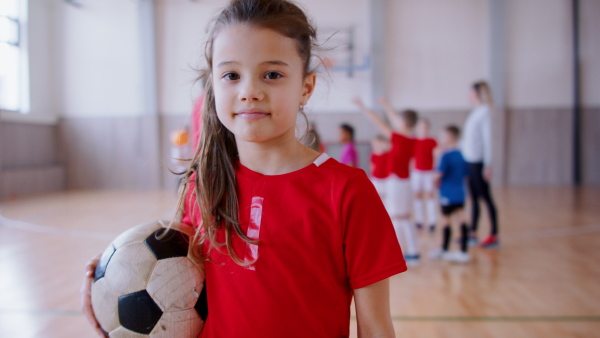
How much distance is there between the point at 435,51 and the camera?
8438 millimetres

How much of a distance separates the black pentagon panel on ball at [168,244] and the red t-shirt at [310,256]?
0.17 metres

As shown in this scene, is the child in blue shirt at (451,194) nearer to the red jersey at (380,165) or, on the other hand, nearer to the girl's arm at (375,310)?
the red jersey at (380,165)

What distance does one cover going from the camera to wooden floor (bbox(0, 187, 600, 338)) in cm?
205

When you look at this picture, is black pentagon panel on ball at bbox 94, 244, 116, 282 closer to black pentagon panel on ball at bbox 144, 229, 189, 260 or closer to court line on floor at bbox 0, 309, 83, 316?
black pentagon panel on ball at bbox 144, 229, 189, 260

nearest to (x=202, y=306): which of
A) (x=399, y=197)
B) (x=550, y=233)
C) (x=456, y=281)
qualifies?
(x=456, y=281)

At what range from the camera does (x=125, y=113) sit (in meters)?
8.93

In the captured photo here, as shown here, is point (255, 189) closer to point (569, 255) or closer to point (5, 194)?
point (569, 255)

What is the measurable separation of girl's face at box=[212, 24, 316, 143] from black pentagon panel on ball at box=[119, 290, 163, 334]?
440 millimetres

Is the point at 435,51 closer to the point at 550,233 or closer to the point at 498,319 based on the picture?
the point at 550,233

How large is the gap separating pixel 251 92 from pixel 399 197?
8.49ft

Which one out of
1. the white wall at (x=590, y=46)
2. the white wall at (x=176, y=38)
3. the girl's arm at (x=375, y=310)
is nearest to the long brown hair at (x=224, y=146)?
the girl's arm at (x=375, y=310)

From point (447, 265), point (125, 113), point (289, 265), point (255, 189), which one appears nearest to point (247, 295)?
point (289, 265)

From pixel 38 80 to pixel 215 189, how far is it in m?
9.03

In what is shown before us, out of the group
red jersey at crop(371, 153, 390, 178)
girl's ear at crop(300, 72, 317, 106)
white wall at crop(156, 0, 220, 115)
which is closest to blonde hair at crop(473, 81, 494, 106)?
red jersey at crop(371, 153, 390, 178)
